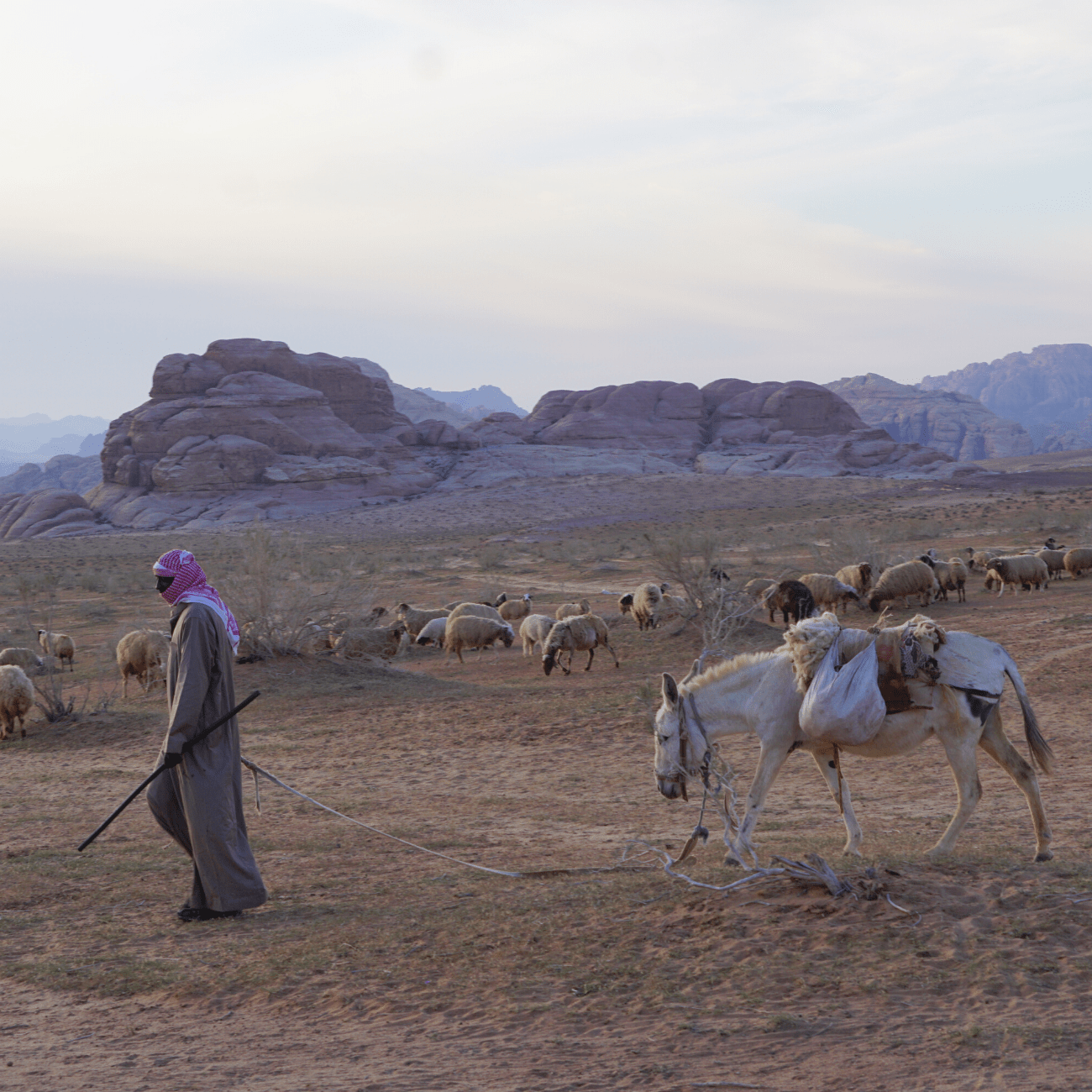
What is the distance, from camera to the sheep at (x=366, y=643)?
19547 mm

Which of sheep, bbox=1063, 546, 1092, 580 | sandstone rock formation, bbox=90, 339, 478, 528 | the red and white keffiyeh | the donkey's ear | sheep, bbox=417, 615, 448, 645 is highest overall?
sandstone rock formation, bbox=90, 339, 478, 528

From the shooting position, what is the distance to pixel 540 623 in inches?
790

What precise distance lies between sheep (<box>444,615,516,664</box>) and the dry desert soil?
5491mm

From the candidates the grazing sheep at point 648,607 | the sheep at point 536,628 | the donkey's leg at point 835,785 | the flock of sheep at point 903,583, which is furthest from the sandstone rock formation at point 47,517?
the donkey's leg at point 835,785

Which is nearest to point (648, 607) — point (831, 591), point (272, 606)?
point (831, 591)

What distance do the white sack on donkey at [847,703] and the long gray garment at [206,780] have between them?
345cm

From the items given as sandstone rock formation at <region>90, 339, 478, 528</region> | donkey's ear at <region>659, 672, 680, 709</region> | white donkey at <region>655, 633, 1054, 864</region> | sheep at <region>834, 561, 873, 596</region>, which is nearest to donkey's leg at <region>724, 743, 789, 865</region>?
white donkey at <region>655, 633, 1054, 864</region>

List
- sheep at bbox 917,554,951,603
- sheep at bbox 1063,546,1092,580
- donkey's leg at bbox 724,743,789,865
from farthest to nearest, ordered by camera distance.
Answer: sheep at bbox 1063,546,1092,580, sheep at bbox 917,554,951,603, donkey's leg at bbox 724,743,789,865

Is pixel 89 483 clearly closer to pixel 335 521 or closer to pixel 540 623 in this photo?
pixel 335 521

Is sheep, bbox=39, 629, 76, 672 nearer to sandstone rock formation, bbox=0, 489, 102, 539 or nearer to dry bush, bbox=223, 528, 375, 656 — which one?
dry bush, bbox=223, 528, 375, 656

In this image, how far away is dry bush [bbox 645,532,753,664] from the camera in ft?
55.0

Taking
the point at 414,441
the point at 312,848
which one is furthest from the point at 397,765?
Answer: the point at 414,441

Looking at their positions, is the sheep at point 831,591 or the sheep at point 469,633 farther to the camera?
the sheep at point 831,591

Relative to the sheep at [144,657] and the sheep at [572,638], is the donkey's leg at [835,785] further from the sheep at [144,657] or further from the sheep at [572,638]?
the sheep at [144,657]
